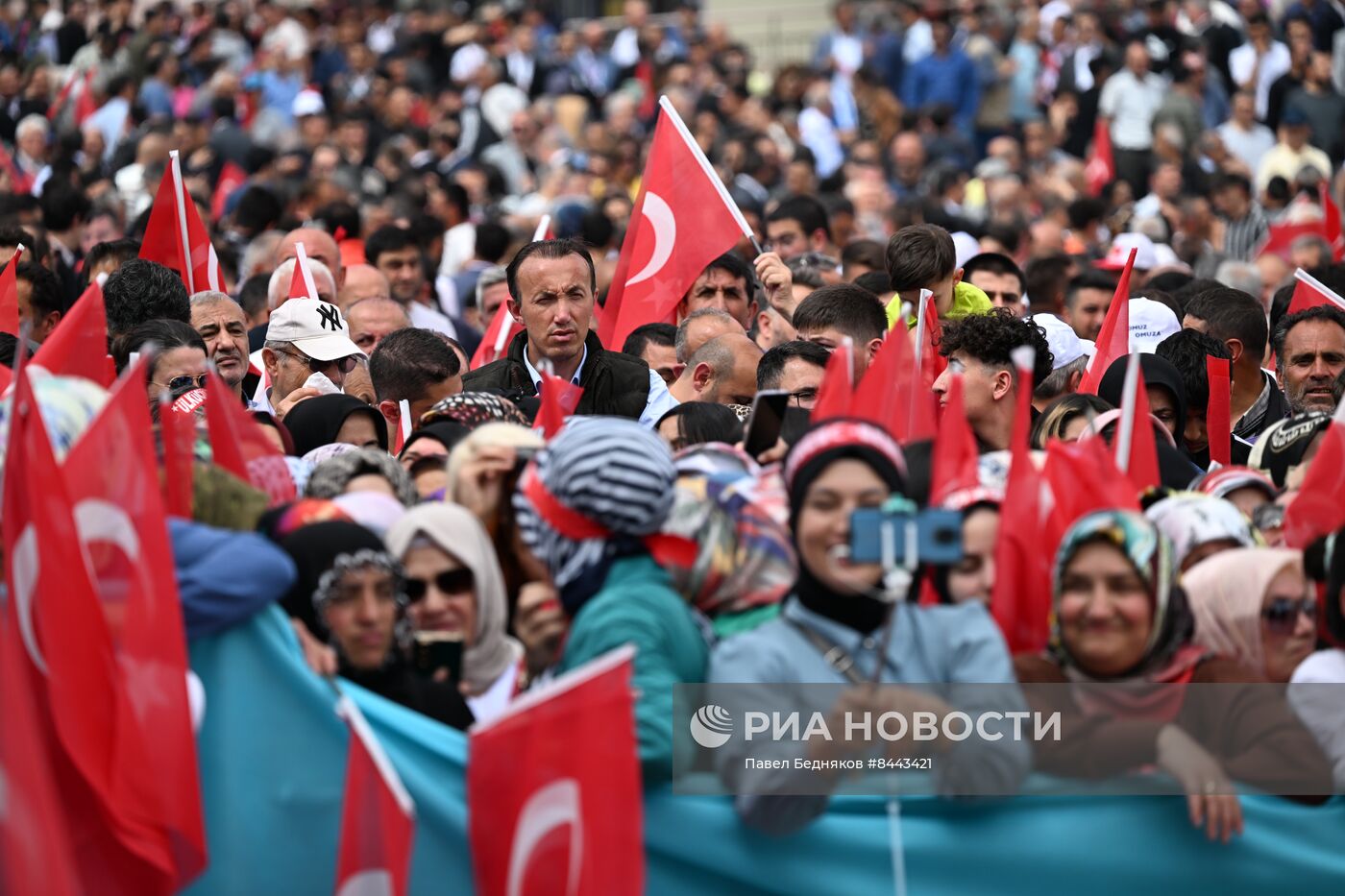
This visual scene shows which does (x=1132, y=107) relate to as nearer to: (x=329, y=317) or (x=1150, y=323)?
(x=1150, y=323)

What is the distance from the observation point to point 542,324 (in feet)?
27.6

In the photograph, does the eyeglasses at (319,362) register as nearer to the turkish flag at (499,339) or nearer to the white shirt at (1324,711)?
the turkish flag at (499,339)

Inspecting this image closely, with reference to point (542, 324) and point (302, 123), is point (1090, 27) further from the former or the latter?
point (542, 324)

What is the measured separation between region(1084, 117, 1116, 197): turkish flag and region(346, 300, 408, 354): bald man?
10.9 m

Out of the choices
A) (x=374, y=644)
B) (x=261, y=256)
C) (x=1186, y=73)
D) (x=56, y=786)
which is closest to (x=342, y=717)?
(x=374, y=644)

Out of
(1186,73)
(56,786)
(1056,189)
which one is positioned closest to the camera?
(56,786)

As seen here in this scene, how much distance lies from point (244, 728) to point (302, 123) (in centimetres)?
1529

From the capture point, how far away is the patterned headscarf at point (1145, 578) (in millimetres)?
4992

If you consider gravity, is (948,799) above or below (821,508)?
below

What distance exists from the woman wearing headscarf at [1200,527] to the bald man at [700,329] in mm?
3119

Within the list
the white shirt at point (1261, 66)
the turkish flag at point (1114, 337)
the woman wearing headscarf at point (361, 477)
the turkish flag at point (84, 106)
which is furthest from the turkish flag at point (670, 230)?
the white shirt at point (1261, 66)

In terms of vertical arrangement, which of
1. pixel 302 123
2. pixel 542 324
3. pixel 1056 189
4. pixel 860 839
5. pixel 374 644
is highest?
pixel 302 123

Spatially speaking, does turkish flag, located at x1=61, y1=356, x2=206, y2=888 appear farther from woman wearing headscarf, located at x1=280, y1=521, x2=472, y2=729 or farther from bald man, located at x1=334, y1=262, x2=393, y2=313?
bald man, located at x1=334, y1=262, x2=393, y2=313

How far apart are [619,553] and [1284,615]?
1611 mm
